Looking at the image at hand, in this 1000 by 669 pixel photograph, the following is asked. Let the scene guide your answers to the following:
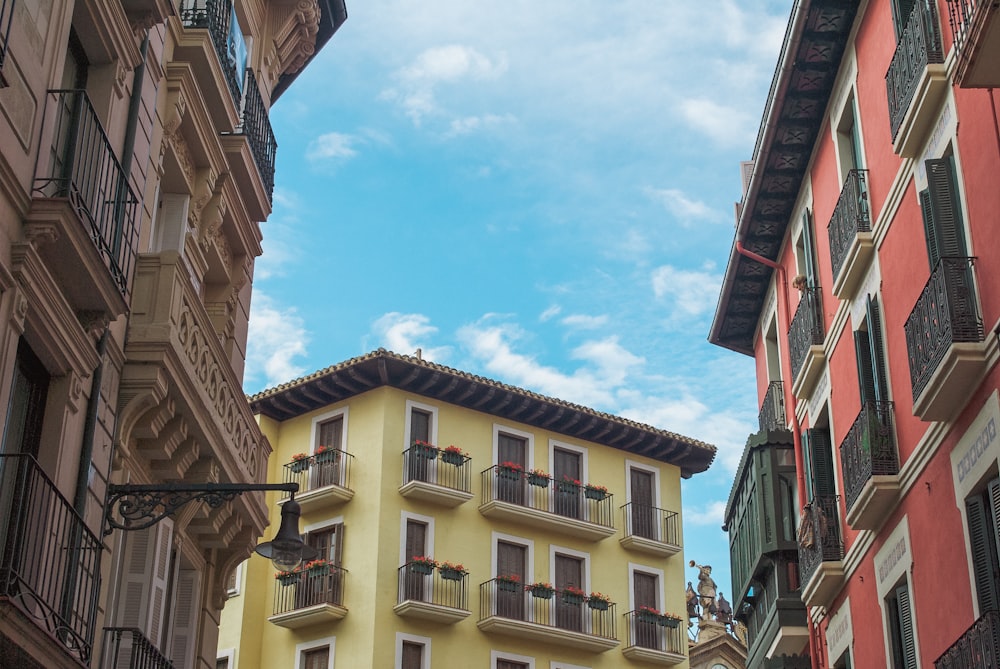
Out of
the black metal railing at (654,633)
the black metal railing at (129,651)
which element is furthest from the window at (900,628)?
the black metal railing at (654,633)

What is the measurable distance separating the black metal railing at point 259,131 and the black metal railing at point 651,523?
23406 millimetres

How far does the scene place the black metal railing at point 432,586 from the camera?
35906mm

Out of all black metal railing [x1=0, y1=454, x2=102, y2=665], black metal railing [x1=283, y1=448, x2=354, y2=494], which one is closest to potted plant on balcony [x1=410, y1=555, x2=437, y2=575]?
black metal railing [x1=283, y1=448, x2=354, y2=494]

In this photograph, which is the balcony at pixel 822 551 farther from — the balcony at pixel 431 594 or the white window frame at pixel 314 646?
the white window frame at pixel 314 646

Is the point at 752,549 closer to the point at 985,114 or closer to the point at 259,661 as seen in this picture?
the point at 985,114

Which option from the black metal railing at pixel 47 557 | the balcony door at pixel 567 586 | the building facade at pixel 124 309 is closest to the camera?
the black metal railing at pixel 47 557

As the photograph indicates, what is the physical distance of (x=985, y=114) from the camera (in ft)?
42.3

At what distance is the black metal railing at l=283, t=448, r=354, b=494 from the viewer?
37.6 m

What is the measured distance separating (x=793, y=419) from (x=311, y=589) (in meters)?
18.1

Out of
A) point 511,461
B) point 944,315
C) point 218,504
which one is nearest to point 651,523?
point 511,461

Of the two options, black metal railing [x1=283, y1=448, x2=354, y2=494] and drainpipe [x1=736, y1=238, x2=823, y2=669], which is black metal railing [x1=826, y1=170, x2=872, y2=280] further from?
black metal railing [x1=283, y1=448, x2=354, y2=494]

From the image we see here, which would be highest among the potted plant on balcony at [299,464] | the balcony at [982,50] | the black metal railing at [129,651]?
the potted plant on balcony at [299,464]

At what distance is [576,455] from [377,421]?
259 inches

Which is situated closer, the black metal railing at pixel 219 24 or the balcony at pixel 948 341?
the balcony at pixel 948 341
